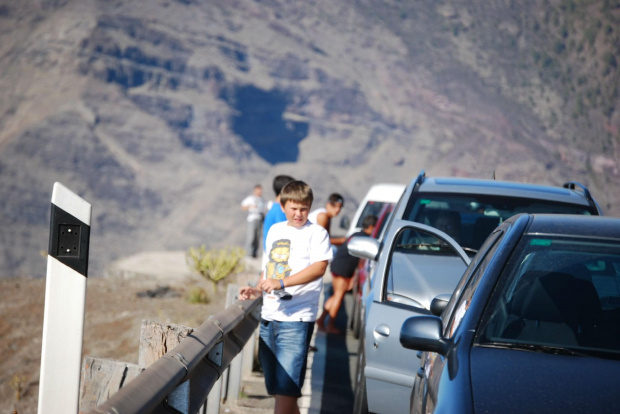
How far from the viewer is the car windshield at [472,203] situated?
6980mm

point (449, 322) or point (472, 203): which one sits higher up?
point (472, 203)

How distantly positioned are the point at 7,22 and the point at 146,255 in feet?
365

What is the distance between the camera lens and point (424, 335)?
3469 mm

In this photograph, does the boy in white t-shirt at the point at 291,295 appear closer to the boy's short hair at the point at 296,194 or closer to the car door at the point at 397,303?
the boy's short hair at the point at 296,194

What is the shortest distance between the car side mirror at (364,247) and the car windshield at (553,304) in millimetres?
2759

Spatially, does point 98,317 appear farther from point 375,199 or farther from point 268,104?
point 268,104

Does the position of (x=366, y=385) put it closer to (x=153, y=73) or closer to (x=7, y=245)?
(x=7, y=245)

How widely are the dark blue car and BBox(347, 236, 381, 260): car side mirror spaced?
93.1 inches

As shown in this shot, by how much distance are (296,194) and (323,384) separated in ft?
11.7

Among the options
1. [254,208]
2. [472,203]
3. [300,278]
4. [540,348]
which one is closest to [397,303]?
[300,278]

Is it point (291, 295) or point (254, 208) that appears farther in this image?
point (254, 208)

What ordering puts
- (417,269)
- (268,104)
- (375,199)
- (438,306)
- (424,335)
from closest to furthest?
(424,335) → (438,306) → (417,269) → (375,199) → (268,104)

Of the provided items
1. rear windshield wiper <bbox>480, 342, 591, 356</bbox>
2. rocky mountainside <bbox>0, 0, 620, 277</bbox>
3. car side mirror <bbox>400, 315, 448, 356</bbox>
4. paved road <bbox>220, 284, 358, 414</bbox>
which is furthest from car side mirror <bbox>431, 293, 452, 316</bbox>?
rocky mountainside <bbox>0, 0, 620, 277</bbox>

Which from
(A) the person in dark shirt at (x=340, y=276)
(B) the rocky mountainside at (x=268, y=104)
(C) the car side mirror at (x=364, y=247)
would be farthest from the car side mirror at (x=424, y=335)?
(B) the rocky mountainside at (x=268, y=104)
